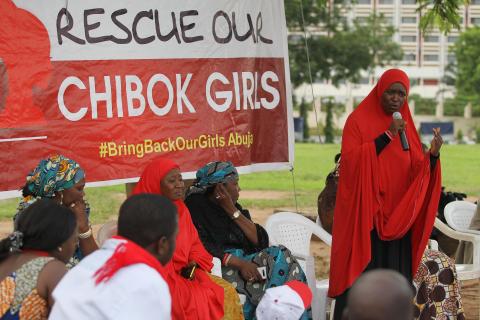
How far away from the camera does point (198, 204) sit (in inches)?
218

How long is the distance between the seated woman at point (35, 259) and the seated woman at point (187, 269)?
1.36m

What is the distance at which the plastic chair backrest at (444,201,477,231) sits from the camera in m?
7.71

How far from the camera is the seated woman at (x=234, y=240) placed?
541 centimetres

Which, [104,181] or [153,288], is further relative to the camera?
[104,181]

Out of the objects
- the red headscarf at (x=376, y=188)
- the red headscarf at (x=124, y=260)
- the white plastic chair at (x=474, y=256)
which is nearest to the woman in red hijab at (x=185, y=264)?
the red headscarf at (x=376, y=188)

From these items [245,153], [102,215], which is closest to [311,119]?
[102,215]

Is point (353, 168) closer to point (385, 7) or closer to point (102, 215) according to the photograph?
point (102, 215)

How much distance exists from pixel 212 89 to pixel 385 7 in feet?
252

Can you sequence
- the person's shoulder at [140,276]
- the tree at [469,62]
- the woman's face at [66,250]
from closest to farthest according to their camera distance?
the person's shoulder at [140,276] → the woman's face at [66,250] → the tree at [469,62]

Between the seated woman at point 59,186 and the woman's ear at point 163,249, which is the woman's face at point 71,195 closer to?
the seated woman at point 59,186

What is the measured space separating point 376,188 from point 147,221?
104 inches

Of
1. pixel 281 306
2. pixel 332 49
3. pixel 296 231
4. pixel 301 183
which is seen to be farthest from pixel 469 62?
pixel 281 306

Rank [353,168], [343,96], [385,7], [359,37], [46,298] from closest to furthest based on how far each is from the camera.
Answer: [46,298] < [353,168] < [359,37] < [343,96] < [385,7]

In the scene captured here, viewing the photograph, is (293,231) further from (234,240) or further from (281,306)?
(281,306)
